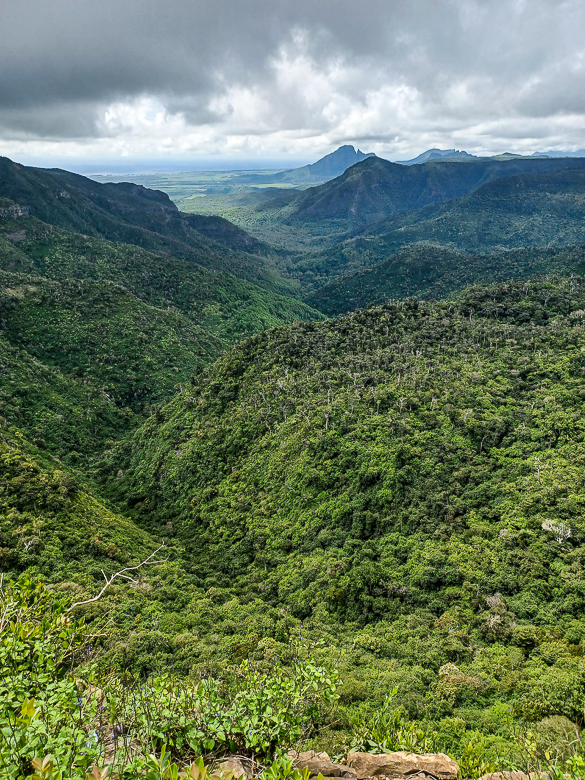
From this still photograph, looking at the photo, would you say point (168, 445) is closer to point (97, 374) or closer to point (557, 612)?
point (97, 374)

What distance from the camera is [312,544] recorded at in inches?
1789

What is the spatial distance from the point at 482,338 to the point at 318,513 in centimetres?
4192

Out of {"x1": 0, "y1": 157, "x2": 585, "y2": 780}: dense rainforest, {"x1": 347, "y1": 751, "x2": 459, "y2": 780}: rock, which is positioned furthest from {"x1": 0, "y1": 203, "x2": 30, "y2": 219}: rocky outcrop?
{"x1": 347, "y1": 751, "x2": 459, "y2": 780}: rock

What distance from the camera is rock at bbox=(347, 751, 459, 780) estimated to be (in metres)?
8.18

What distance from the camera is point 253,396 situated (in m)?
70.6

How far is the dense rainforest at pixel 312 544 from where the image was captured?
7.84 m

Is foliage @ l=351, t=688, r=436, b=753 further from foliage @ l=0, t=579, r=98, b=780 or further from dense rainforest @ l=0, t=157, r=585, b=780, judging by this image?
foliage @ l=0, t=579, r=98, b=780

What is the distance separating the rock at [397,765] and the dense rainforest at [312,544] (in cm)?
31

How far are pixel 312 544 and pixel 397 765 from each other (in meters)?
Result: 38.2

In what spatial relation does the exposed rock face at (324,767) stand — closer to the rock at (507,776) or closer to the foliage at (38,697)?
the rock at (507,776)

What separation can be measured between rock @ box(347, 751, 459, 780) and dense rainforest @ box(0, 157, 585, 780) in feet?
1.02

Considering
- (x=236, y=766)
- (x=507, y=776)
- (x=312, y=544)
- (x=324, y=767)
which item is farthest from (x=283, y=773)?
(x=312, y=544)

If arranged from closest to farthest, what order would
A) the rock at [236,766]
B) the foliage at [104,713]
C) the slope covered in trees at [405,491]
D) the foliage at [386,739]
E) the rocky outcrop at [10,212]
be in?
the foliage at [104,713], the rock at [236,766], the foliage at [386,739], the slope covered in trees at [405,491], the rocky outcrop at [10,212]

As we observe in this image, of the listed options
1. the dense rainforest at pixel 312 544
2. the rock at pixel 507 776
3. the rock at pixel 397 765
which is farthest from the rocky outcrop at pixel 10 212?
the rock at pixel 507 776
